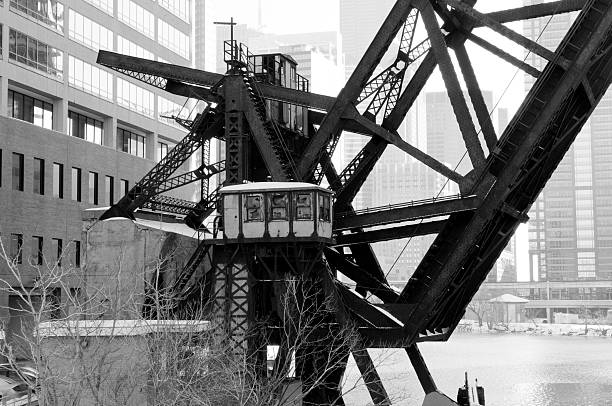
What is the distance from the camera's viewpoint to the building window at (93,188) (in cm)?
6122

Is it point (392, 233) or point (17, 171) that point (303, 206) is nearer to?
point (392, 233)

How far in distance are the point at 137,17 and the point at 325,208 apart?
40.6 metres

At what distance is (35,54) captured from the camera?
56625 mm

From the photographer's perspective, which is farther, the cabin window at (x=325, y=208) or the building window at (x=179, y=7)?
the building window at (x=179, y=7)

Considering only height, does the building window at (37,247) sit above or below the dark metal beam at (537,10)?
below

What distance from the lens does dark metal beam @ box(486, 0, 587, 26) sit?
102 ft

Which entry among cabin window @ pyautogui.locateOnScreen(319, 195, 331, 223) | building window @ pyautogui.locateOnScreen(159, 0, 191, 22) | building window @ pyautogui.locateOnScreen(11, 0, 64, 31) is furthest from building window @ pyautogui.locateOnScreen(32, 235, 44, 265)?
cabin window @ pyautogui.locateOnScreen(319, 195, 331, 223)

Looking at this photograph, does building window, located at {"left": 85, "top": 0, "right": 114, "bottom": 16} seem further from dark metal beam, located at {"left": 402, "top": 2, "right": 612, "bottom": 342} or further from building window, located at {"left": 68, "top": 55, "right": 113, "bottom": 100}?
dark metal beam, located at {"left": 402, "top": 2, "right": 612, "bottom": 342}

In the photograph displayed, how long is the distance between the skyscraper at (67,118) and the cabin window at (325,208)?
21.7 metres

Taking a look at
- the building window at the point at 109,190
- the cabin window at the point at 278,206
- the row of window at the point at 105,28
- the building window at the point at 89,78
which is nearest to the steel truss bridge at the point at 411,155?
the cabin window at the point at 278,206

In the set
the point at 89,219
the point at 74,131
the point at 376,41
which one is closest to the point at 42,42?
the point at 74,131

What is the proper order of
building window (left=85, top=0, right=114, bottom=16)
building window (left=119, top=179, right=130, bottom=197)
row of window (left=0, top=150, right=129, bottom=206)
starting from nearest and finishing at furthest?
row of window (left=0, top=150, right=129, bottom=206), building window (left=85, top=0, right=114, bottom=16), building window (left=119, top=179, right=130, bottom=197)

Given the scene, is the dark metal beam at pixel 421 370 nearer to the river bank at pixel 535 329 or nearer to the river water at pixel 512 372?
the river water at pixel 512 372

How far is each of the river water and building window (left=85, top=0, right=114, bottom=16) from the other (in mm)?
29551
